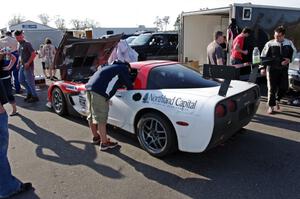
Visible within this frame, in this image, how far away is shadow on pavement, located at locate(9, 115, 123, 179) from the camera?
3971 mm

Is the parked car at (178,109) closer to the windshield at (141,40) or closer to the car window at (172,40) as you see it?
the windshield at (141,40)

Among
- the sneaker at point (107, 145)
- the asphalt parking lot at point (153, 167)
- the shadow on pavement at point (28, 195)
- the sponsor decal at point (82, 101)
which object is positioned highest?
the sponsor decal at point (82, 101)

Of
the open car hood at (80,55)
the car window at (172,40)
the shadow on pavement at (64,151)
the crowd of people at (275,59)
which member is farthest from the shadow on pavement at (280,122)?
the car window at (172,40)

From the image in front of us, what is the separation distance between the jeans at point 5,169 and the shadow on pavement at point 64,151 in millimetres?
902

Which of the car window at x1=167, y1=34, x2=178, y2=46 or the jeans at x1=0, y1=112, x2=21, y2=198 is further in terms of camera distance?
the car window at x1=167, y1=34, x2=178, y2=46

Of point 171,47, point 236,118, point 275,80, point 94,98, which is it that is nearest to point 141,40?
point 171,47

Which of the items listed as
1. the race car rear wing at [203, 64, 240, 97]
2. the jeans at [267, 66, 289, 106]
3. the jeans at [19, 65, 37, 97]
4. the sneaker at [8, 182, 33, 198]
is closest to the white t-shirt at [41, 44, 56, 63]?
the jeans at [19, 65, 37, 97]

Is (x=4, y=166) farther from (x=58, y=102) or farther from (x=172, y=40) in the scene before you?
(x=172, y=40)

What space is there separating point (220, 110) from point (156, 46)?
37.3ft

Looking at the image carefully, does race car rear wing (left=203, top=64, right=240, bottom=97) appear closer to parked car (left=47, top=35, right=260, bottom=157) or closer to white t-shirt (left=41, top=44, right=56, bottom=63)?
parked car (left=47, top=35, right=260, bottom=157)

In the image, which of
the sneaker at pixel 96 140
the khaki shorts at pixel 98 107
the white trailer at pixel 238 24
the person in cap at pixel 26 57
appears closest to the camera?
the khaki shorts at pixel 98 107

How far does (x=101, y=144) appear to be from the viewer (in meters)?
4.58

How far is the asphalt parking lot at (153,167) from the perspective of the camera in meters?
3.37

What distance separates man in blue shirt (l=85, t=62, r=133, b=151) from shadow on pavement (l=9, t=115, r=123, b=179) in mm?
317
